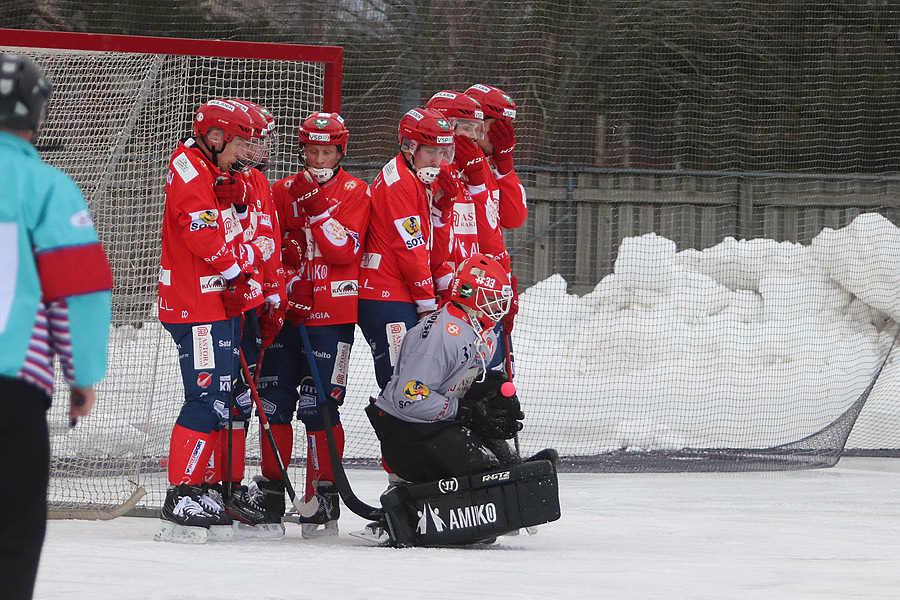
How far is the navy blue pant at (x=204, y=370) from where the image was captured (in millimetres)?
3580

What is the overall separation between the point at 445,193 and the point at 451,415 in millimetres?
913

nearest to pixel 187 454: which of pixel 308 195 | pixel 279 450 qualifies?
pixel 279 450

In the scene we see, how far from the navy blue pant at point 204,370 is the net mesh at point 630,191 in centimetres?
85

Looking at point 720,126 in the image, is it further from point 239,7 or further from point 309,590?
point 309,590

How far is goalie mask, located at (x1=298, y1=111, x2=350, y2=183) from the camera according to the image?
154 inches

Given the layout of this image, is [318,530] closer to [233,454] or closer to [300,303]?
[233,454]

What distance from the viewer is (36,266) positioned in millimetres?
1876

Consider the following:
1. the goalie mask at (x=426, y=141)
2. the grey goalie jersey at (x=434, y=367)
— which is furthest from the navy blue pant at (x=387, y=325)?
the goalie mask at (x=426, y=141)

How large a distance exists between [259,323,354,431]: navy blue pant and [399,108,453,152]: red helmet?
72 cm

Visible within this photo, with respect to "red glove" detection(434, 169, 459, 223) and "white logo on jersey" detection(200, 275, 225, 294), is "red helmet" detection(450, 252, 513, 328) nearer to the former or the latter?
"red glove" detection(434, 169, 459, 223)

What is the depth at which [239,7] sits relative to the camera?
11312 millimetres

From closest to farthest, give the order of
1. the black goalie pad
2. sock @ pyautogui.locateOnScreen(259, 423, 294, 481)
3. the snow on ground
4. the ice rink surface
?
the ice rink surface
the black goalie pad
sock @ pyautogui.locateOnScreen(259, 423, 294, 481)
the snow on ground

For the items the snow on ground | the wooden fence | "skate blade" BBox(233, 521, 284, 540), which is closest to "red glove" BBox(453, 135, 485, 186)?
"skate blade" BBox(233, 521, 284, 540)

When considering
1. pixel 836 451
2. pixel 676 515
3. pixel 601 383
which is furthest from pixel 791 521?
pixel 601 383
